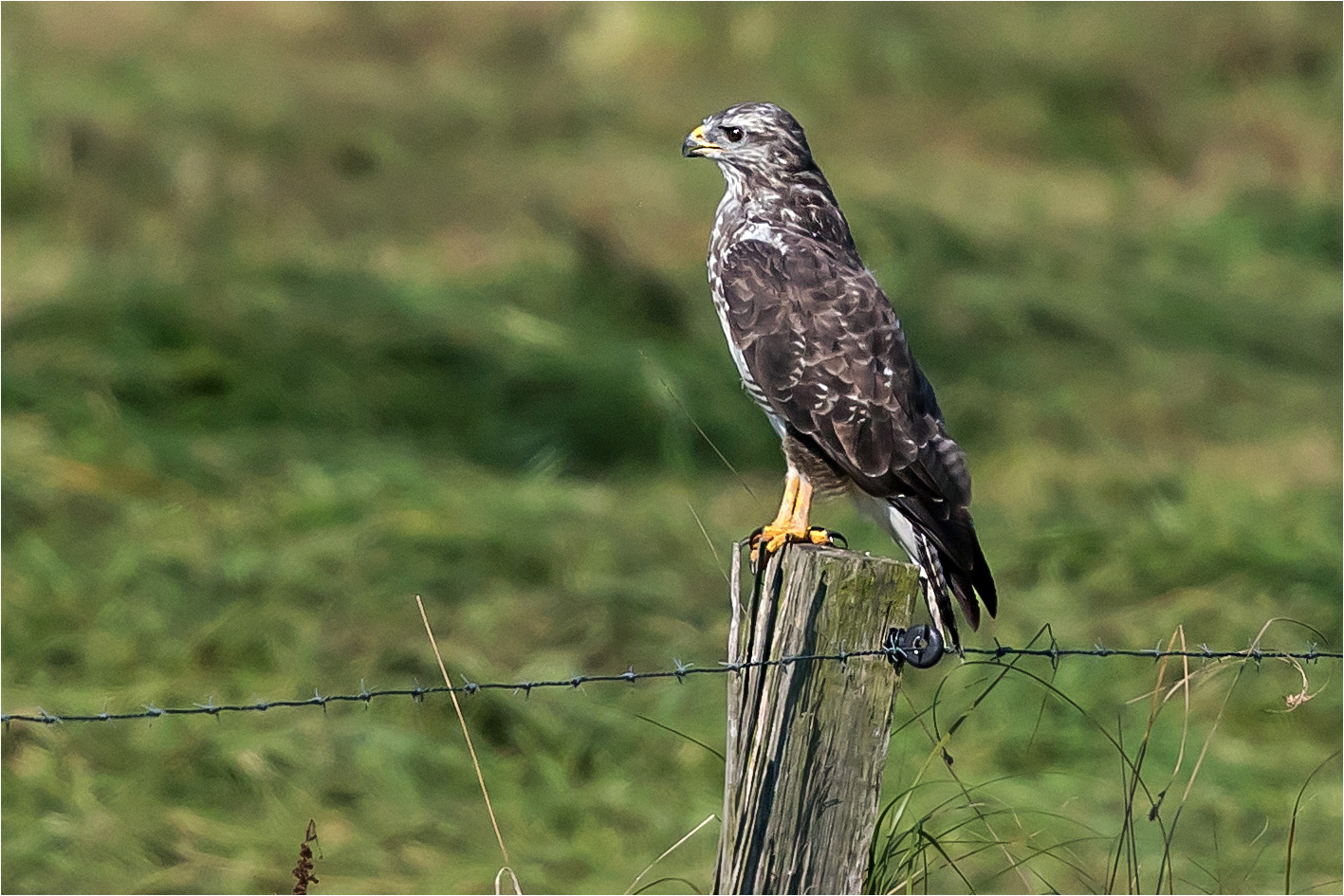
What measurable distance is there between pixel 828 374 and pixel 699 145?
852 mm

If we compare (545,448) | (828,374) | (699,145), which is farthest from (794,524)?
(545,448)

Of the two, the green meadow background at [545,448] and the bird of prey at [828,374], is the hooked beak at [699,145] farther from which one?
the green meadow background at [545,448]

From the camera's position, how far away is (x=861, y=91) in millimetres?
16281

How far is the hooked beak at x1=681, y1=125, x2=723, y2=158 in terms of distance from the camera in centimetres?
440

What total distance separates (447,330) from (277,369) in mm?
917

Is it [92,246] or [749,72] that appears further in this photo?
[749,72]

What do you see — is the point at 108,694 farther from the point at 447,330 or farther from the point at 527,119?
the point at 527,119

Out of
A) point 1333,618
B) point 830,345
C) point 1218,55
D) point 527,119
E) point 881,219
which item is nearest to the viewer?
point 830,345

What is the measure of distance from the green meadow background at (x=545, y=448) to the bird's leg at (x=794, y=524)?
18.5 inches

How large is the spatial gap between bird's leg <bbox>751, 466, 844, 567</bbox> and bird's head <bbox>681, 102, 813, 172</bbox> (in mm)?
819

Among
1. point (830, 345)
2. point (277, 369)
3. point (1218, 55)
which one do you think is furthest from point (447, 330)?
point (1218, 55)

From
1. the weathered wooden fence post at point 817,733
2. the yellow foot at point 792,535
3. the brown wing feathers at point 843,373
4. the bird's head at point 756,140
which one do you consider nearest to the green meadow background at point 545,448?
the weathered wooden fence post at point 817,733

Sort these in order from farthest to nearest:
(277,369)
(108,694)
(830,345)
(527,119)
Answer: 1. (527,119)
2. (277,369)
3. (108,694)
4. (830,345)

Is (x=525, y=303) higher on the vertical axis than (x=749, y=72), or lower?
lower
